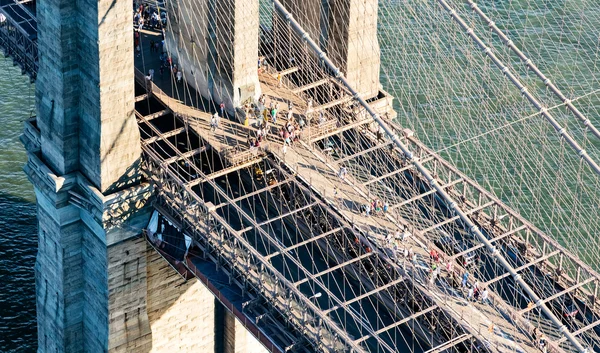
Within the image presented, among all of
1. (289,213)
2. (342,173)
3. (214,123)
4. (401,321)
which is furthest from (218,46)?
(401,321)

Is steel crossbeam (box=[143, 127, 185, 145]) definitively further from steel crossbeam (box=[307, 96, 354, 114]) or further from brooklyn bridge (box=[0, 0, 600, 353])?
steel crossbeam (box=[307, 96, 354, 114])

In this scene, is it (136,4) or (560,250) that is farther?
(136,4)

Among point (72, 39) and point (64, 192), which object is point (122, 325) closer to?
point (64, 192)

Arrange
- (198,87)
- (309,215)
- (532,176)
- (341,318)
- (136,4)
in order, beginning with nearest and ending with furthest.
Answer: (341,318) → (309,215) → (198,87) → (136,4) → (532,176)

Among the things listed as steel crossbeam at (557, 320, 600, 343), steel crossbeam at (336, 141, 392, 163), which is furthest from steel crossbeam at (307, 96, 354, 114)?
steel crossbeam at (557, 320, 600, 343)

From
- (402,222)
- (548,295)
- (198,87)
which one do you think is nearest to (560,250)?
(548,295)

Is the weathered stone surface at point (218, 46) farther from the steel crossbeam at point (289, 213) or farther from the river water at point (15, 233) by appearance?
the river water at point (15, 233)

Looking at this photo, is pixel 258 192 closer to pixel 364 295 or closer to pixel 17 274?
pixel 364 295

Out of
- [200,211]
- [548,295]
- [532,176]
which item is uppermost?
[200,211]
